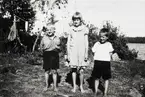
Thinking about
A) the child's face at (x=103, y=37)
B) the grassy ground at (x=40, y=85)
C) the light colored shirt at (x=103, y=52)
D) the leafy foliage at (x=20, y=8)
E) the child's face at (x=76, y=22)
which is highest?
the leafy foliage at (x=20, y=8)

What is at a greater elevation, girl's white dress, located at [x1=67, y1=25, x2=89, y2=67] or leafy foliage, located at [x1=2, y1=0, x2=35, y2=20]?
leafy foliage, located at [x1=2, y1=0, x2=35, y2=20]

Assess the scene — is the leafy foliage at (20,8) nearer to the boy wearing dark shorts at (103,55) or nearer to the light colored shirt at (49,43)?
the light colored shirt at (49,43)

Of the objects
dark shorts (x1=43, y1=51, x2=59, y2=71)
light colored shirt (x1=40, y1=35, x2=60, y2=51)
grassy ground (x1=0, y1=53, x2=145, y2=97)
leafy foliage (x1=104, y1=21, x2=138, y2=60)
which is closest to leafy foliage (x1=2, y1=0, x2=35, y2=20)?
leafy foliage (x1=104, y1=21, x2=138, y2=60)

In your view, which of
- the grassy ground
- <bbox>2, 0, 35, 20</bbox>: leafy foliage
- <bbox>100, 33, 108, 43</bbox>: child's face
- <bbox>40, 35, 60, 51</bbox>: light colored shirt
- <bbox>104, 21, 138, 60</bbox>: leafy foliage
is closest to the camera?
<bbox>100, 33, 108, 43</bbox>: child's face

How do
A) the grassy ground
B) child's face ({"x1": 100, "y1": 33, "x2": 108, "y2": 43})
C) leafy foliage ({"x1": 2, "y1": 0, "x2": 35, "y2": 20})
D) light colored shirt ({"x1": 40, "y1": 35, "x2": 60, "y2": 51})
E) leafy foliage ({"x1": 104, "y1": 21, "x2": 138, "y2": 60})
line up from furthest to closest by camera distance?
leafy foliage ({"x1": 2, "y1": 0, "x2": 35, "y2": 20}) < leafy foliage ({"x1": 104, "y1": 21, "x2": 138, "y2": 60}) < light colored shirt ({"x1": 40, "y1": 35, "x2": 60, "y2": 51}) < the grassy ground < child's face ({"x1": 100, "y1": 33, "x2": 108, "y2": 43})

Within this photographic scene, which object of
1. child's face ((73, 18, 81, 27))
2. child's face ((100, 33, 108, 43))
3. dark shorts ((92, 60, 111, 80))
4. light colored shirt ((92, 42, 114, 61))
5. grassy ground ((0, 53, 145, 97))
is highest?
child's face ((73, 18, 81, 27))

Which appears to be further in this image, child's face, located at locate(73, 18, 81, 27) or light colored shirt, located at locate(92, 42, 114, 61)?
child's face, located at locate(73, 18, 81, 27)

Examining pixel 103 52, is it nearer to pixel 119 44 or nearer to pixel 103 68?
pixel 103 68

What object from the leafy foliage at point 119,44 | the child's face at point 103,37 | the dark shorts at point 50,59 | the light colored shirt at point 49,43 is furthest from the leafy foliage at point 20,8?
the child's face at point 103,37

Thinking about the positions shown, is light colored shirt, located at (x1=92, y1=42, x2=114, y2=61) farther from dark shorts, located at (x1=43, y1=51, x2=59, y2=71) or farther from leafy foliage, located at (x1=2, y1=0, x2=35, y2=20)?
leafy foliage, located at (x1=2, y1=0, x2=35, y2=20)

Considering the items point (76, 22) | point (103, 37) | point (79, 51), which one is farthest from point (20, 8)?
point (103, 37)

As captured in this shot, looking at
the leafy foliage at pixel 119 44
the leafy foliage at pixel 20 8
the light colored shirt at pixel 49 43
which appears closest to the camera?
the light colored shirt at pixel 49 43

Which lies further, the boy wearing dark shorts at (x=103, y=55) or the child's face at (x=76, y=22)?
the child's face at (x=76, y=22)

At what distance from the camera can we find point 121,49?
18016mm
